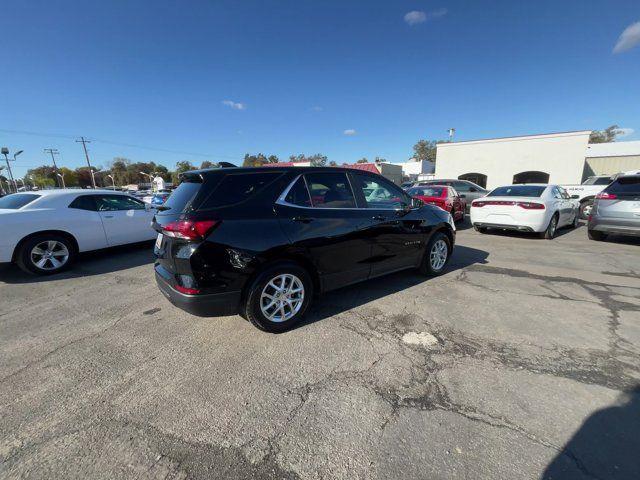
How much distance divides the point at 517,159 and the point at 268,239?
27272 millimetres

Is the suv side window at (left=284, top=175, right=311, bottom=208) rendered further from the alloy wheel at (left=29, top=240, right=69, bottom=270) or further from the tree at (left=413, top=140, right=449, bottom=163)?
the tree at (left=413, top=140, right=449, bottom=163)

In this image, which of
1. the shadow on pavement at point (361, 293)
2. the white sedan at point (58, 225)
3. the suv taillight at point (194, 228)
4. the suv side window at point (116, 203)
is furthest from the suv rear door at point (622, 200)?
the suv side window at point (116, 203)

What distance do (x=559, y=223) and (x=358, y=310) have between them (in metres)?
8.07

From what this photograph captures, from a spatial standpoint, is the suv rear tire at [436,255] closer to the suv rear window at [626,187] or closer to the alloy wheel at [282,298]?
the alloy wheel at [282,298]

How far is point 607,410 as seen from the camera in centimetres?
215

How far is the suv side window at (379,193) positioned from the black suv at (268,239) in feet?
0.07

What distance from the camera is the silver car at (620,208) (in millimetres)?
6785

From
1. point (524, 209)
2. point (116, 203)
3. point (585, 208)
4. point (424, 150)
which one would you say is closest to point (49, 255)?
point (116, 203)

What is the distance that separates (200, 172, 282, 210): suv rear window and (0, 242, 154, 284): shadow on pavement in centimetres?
406

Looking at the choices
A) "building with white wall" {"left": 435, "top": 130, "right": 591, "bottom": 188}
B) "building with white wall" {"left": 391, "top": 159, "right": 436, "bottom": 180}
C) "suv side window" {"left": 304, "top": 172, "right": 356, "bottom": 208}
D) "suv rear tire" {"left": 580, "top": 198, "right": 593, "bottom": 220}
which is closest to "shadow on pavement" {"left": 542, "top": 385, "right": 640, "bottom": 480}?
"suv side window" {"left": 304, "top": 172, "right": 356, "bottom": 208}

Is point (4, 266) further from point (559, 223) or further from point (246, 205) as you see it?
point (559, 223)

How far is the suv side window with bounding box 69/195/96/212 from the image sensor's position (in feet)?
19.2

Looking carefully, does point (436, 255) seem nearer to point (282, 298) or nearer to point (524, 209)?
point (282, 298)

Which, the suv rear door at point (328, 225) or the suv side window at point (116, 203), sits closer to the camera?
the suv rear door at point (328, 225)
